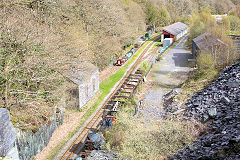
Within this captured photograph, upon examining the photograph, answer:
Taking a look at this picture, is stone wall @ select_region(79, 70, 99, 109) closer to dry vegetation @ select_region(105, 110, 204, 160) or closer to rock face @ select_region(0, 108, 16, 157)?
dry vegetation @ select_region(105, 110, 204, 160)

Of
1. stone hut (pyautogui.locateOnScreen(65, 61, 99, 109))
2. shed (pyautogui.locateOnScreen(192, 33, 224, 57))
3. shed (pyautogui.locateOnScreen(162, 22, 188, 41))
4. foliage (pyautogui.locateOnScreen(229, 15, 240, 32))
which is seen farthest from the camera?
foliage (pyautogui.locateOnScreen(229, 15, 240, 32))

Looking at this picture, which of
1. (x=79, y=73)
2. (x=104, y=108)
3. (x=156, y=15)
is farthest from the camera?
(x=156, y=15)

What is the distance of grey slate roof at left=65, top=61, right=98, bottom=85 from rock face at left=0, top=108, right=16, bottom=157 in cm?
1346

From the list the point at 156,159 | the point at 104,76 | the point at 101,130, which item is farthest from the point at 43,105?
the point at 104,76

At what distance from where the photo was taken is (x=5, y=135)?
305 inches

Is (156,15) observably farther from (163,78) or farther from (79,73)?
(79,73)

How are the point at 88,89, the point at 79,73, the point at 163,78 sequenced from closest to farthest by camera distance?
the point at 79,73 → the point at 88,89 → the point at 163,78

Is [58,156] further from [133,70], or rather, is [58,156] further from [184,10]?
[184,10]

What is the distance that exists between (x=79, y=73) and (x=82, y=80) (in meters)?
1.03

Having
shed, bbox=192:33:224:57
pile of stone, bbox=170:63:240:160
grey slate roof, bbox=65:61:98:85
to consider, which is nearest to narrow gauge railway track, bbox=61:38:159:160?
grey slate roof, bbox=65:61:98:85

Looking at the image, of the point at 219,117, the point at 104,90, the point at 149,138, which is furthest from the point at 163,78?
the point at 149,138

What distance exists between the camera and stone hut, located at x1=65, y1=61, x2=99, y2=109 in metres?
21.9

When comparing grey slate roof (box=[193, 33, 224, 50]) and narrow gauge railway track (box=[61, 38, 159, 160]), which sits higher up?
grey slate roof (box=[193, 33, 224, 50])

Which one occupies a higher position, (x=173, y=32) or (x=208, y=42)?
(x=173, y=32)
